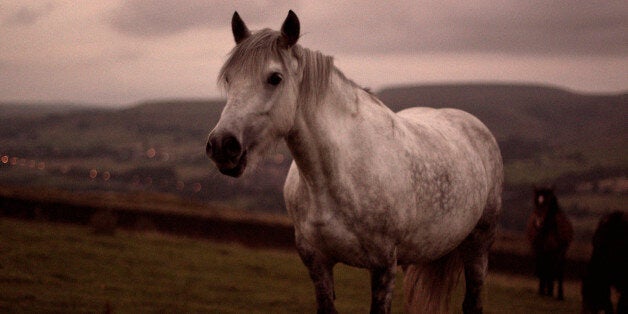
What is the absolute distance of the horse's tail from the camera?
241 inches

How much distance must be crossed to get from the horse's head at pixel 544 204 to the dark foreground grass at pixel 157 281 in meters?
2.25

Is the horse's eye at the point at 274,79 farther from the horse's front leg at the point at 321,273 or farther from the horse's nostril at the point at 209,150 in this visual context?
the horse's front leg at the point at 321,273

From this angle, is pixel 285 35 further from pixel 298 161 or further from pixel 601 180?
pixel 601 180

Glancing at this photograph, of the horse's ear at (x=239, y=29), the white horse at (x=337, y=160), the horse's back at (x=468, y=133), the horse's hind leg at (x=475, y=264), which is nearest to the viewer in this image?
the white horse at (x=337, y=160)

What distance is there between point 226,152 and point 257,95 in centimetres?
48

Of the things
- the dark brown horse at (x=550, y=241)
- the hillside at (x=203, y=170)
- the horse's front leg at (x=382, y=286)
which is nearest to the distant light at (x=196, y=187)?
the hillside at (x=203, y=170)

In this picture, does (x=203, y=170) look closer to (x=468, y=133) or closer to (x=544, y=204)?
(x=544, y=204)

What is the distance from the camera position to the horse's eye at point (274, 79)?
146 inches

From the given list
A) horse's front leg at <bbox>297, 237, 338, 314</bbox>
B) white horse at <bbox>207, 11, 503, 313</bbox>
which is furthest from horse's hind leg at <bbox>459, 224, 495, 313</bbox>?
horse's front leg at <bbox>297, 237, 338, 314</bbox>

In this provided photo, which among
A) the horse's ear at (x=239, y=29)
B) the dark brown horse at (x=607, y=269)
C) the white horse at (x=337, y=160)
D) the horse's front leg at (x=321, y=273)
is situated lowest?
the dark brown horse at (x=607, y=269)

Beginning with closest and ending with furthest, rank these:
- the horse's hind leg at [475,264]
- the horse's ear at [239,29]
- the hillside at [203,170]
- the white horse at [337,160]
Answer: the white horse at [337,160] < the horse's ear at [239,29] < the horse's hind leg at [475,264] < the hillside at [203,170]

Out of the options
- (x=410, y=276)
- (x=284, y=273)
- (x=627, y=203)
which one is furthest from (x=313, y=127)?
(x=627, y=203)

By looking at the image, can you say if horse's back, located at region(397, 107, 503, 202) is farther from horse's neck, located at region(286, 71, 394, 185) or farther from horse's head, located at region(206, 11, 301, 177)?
horse's head, located at region(206, 11, 301, 177)

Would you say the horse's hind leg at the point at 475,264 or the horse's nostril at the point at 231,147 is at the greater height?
the horse's nostril at the point at 231,147
